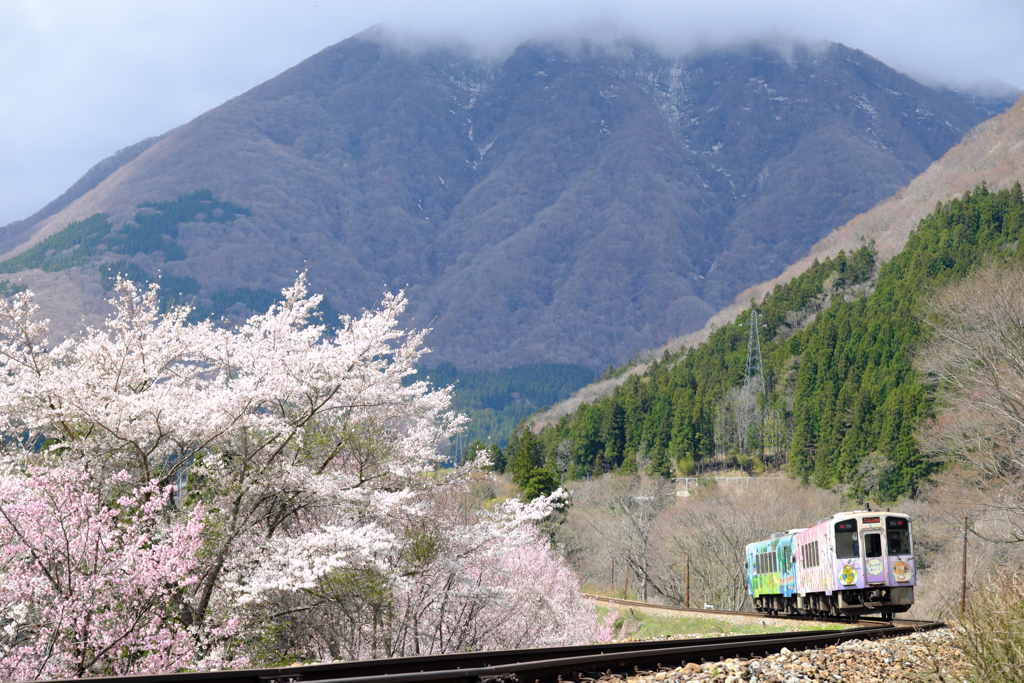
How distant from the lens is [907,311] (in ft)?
237

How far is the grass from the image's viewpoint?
24.9m

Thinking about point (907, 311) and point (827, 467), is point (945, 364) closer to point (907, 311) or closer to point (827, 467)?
point (827, 467)

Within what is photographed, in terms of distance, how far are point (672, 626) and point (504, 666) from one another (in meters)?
27.7

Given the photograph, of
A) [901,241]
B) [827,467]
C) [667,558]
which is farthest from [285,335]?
[901,241]

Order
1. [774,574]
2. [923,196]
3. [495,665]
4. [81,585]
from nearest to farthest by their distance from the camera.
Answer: [495,665]
[81,585]
[774,574]
[923,196]

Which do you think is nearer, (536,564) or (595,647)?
(595,647)

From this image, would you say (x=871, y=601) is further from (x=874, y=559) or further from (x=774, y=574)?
(x=774, y=574)

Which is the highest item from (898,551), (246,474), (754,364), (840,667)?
(754,364)

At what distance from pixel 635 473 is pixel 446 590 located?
6930cm

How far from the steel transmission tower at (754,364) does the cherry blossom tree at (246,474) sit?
73.9 meters

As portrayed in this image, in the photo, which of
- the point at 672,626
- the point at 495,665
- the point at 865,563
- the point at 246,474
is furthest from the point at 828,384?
the point at 495,665

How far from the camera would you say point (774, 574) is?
2934cm

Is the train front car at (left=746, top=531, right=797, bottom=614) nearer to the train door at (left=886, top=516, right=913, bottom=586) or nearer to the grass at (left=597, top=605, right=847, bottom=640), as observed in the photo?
the grass at (left=597, top=605, right=847, bottom=640)

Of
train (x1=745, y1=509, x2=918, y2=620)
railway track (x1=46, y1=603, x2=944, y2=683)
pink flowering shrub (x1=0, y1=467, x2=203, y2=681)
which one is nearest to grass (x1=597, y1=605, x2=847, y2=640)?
train (x1=745, y1=509, x2=918, y2=620)
